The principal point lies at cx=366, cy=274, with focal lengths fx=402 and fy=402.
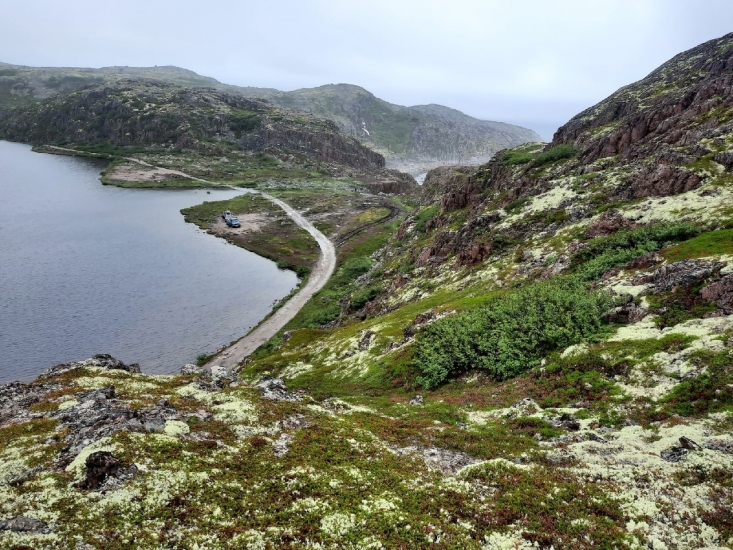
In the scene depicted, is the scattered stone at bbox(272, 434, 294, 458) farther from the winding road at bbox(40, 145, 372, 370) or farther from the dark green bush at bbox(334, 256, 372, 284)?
the dark green bush at bbox(334, 256, 372, 284)

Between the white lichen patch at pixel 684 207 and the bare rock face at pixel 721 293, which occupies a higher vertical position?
the white lichen patch at pixel 684 207

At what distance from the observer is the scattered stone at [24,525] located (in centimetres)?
1778

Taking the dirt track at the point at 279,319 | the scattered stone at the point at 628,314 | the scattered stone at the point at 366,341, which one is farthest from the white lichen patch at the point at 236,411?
the dirt track at the point at 279,319

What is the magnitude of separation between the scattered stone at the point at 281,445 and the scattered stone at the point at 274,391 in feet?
26.6

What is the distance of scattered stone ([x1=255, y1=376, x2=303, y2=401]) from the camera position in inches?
1470

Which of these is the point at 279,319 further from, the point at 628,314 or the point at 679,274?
the point at 679,274

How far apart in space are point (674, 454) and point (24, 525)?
32.7 meters

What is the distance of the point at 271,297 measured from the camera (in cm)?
11931

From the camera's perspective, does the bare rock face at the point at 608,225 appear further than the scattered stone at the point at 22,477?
Yes

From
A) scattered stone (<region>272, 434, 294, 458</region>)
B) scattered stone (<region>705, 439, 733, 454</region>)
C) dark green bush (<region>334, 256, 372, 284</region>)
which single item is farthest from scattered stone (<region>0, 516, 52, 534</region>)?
dark green bush (<region>334, 256, 372, 284</region>)

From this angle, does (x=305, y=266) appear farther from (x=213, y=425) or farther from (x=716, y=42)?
(x=716, y=42)

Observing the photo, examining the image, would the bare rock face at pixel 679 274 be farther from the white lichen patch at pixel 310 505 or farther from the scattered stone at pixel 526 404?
the white lichen patch at pixel 310 505

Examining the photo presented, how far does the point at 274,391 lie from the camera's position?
38.9 m

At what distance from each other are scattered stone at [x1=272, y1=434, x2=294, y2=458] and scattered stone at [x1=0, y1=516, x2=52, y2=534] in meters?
Answer: 11.7
